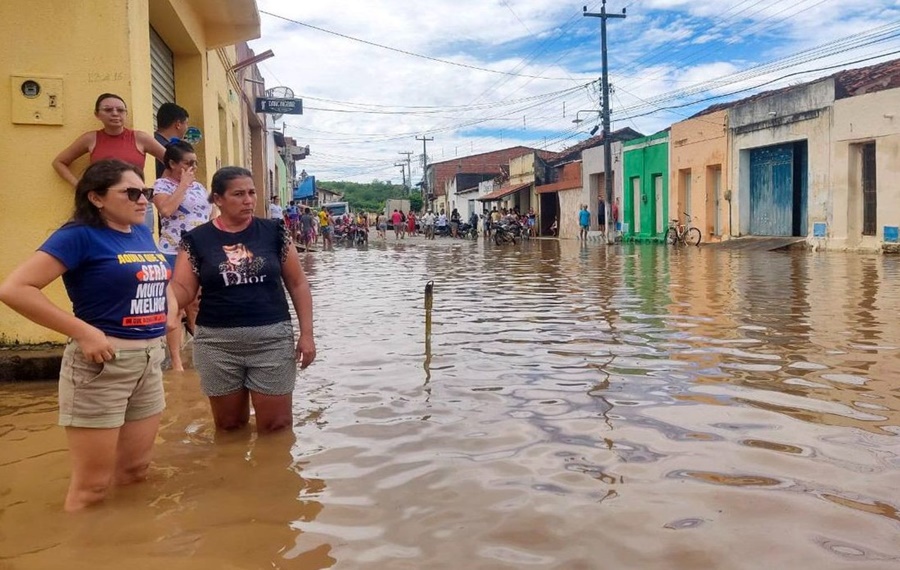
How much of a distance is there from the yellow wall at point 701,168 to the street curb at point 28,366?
22.4 m

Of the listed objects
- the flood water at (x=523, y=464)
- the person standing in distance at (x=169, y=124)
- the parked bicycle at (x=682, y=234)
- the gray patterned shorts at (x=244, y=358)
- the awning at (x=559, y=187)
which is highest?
Result: the awning at (x=559, y=187)

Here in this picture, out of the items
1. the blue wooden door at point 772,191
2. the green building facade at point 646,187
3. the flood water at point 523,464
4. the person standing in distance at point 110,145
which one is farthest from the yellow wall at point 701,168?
the person standing in distance at point 110,145

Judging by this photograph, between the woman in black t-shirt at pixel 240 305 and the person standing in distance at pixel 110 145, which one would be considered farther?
the person standing in distance at pixel 110 145

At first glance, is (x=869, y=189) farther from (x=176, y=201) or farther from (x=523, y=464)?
(x=523, y=464)

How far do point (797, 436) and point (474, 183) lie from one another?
63.7 metres

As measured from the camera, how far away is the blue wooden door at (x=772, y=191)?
2238 centimetres

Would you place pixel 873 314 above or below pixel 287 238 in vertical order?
below

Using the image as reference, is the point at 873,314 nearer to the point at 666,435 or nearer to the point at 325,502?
the point at 666,435

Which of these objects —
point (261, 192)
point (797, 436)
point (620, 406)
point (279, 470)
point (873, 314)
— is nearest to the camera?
point (279, 470)

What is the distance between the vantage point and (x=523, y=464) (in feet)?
Result: 11.1

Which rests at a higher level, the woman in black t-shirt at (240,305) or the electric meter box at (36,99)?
the electric meter box at (36,99)

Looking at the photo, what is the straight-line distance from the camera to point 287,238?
12.9 feet

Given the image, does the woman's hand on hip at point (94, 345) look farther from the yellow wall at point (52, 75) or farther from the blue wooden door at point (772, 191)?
the blue wooden door at point (772, 191)

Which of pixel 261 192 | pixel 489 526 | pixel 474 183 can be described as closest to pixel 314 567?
pixel 489 526
